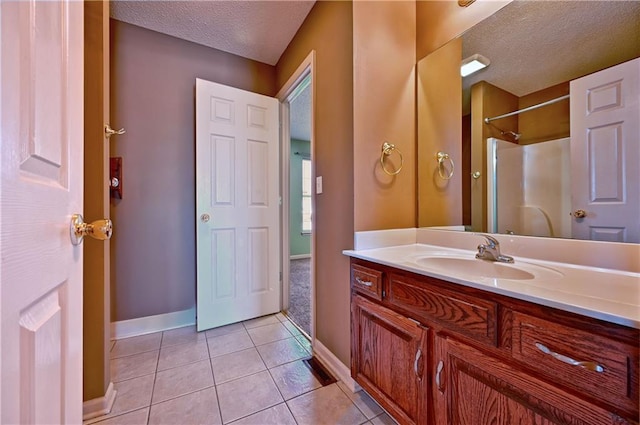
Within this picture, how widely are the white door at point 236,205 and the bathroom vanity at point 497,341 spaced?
1.26 metres

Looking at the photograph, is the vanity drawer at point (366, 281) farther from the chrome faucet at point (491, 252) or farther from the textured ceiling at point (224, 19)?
the textured ceiling at point (224, 19)

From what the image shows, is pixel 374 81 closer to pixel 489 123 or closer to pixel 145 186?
pixel 489 123

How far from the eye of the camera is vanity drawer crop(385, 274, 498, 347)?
0.76 meters

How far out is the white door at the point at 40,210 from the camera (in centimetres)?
34

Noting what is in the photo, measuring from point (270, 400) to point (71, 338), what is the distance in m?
1.07

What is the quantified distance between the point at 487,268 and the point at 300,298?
2066mm

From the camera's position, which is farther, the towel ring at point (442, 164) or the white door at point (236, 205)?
the white door at point (236, 205)

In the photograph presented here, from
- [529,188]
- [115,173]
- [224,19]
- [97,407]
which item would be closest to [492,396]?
[529,188]

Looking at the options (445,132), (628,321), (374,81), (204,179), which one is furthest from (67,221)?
(445,132)

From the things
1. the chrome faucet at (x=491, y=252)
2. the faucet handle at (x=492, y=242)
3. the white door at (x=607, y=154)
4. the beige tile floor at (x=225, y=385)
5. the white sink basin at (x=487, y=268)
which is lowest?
the beige tile floor at (x=225, y=385)

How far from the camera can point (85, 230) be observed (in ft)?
1.88

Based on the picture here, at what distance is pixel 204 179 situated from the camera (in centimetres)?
205

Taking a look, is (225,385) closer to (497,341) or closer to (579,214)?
(497,341)

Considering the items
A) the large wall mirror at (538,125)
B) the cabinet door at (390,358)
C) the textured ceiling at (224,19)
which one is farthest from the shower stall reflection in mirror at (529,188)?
the textured ceiling at (224,19)
